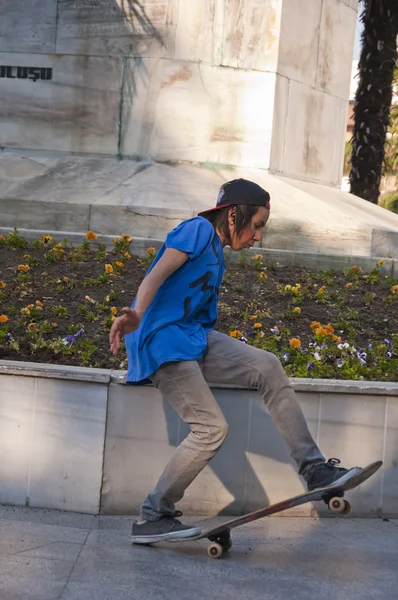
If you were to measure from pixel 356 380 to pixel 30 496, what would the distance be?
1.91 m

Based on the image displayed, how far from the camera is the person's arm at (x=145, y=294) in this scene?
4.00 metres

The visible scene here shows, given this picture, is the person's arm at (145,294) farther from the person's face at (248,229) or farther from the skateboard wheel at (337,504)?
the skateboard wheel at (337,504)

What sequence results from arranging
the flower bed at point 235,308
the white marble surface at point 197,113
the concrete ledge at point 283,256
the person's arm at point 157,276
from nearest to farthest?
the person's arm at point 157,276 → the flower bed at point 235,308 → the concrete ledge at point 283,256 → the white marble surface at point 197,113

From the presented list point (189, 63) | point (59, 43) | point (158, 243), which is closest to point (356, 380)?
point (158, 243)

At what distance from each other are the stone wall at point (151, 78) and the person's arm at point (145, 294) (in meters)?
6.10

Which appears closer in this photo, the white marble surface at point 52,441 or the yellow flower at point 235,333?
the white marble surface at point 52,441

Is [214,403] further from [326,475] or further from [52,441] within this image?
[52,441]

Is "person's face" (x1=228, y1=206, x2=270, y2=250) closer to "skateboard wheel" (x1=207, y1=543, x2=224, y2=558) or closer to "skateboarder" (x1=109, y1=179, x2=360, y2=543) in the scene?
"skateboarder" (x1=109, y1=179, x2=360, y2=543)

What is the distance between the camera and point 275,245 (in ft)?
31.2

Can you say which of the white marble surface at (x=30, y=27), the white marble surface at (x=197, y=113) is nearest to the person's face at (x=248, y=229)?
the white marble surface at (x=197, y=113)

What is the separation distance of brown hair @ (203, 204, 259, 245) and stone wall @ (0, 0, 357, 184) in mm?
5798

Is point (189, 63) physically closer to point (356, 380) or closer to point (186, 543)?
point (356, 380)

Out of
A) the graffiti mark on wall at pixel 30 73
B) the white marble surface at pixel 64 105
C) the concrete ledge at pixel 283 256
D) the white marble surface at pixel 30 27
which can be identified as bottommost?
the concrete ledge at pixel 283 256

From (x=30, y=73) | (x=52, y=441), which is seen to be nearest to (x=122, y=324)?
(x=52, y=441)
